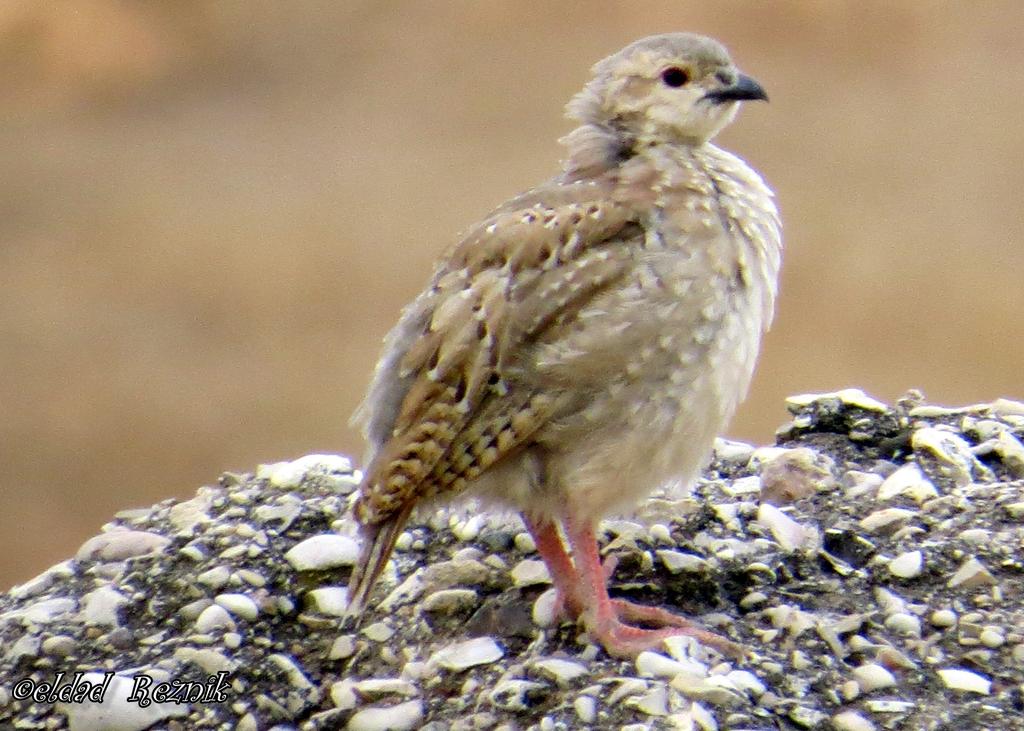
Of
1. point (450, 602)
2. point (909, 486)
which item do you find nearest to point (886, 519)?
point (909, 486)

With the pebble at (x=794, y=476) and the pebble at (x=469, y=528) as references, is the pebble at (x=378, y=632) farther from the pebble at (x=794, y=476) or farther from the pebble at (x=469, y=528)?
the pebble at (x=794, y=476)

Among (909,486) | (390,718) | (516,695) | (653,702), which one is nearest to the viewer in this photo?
Answer: (653,702)

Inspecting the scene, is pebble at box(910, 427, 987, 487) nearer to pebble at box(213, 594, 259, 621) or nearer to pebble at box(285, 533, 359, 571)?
pebble at box(285, 533, 359, 571)

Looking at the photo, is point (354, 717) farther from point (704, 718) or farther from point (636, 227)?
point (636, 227)

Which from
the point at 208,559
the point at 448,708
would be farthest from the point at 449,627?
the point at 208,559

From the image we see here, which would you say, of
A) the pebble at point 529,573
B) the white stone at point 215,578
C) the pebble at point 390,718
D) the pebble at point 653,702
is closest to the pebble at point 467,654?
the pebble at point 390,718

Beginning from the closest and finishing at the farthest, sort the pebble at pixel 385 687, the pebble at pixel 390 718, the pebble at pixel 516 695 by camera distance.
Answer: the pebble at pixel 516 695 < the pebble at pixel 390 718 < the pebble at pixel 385 687

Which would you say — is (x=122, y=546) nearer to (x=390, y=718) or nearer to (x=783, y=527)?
(x=390, y=718)
